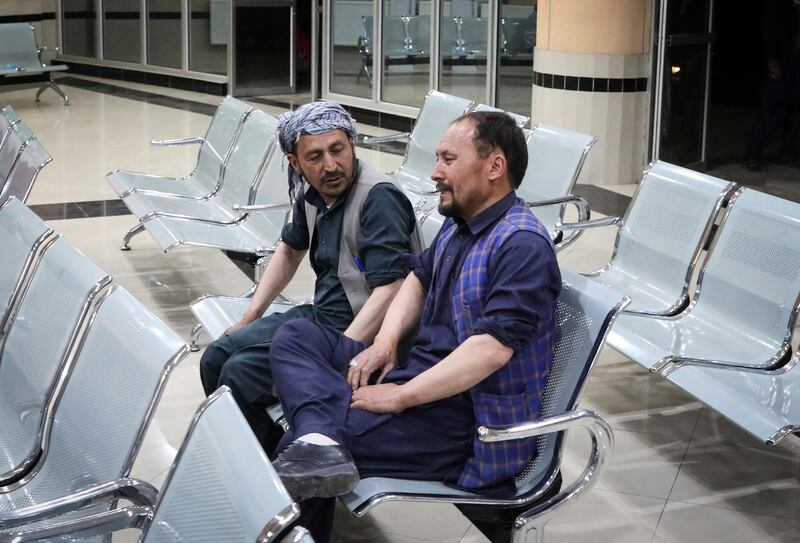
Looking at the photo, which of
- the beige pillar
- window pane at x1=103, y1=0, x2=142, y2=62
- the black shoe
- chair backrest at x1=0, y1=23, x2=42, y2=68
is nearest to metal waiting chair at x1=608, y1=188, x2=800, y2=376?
the black shoe

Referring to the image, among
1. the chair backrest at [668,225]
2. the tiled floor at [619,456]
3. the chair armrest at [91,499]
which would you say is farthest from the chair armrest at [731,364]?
the chair armrest at [91,499]

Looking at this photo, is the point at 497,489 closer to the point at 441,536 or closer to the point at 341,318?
the point at 441,536

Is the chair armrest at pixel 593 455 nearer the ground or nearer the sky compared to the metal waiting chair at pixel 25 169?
nearer the ground

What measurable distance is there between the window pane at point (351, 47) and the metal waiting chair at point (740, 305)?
7950 mm

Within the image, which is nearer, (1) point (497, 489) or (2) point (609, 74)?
(1) point (497, 489)

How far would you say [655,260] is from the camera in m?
4.20

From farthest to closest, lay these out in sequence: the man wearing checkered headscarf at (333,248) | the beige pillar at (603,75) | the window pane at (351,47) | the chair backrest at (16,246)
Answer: the window pane at (351,47), the beige pillar at (603,75), the man wearing checkered headscarf at (333,248), the chair backrest at (16,246)

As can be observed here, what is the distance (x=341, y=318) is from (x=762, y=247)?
1.38 m

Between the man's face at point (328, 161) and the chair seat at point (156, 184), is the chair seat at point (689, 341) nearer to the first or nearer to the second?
the man's face at point (328, 161)

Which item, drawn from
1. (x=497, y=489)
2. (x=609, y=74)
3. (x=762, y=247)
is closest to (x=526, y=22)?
(x=609, y=74)

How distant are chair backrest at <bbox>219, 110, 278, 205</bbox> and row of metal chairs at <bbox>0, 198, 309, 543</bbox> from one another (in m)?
2.17

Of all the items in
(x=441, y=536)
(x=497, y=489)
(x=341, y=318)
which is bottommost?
(x=441, y=536)

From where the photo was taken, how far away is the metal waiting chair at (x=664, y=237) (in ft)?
13.2

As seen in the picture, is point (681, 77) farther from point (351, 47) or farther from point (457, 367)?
point (457, 367)
